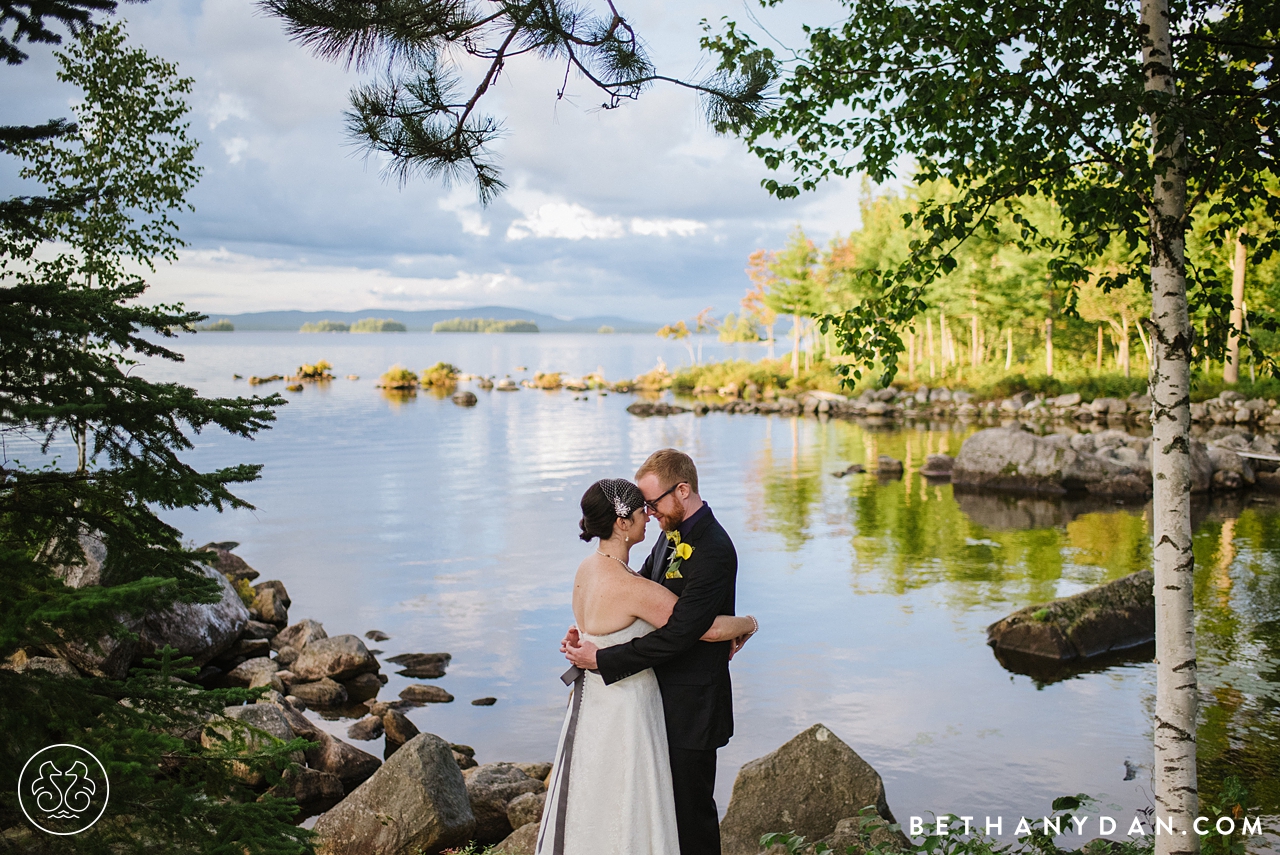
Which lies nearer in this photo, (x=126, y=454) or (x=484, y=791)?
(x=126, y=454)

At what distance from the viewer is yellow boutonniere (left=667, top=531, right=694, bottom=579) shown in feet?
15.1

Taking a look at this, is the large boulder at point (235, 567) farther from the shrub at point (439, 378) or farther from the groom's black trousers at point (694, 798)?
the shrub at point (439, 378)

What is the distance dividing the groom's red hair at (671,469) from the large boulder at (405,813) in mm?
3941

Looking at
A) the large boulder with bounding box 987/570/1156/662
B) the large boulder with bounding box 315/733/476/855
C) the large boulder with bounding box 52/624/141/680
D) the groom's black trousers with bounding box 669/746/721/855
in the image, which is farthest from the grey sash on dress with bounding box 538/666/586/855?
the large boulder with bounding box 987/570/1156/662

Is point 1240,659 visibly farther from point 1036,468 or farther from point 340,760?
point 1036,468

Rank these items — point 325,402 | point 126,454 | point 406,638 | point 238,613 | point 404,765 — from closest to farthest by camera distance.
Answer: point 126,454 < point 404,765 < point 238,613 < point 406,638 < point 325,402

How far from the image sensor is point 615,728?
4395 mm

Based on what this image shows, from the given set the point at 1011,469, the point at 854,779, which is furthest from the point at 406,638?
the point at 1011,469

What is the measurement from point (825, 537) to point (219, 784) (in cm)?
1626

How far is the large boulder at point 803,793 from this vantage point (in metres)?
6.78

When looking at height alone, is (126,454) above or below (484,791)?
above

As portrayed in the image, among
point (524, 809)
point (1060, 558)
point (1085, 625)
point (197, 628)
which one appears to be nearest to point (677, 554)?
point (524, 809)

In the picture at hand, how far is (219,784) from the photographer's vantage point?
4027 millimetres

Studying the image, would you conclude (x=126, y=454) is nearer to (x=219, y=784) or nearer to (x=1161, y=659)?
(x=219, y=784)
